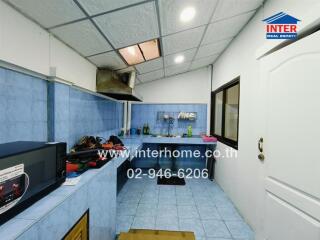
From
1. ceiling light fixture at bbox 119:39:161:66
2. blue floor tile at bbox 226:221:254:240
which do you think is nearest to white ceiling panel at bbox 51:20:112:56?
ceiling light fixture at bbox 119:39:161:66

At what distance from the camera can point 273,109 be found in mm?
1436

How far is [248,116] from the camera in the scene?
6.95 ft

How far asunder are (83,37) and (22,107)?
2.70 feet

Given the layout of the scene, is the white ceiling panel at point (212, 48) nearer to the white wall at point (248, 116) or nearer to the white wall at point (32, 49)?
the white wall at point (248, 116)

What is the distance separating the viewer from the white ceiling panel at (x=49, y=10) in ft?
3.62

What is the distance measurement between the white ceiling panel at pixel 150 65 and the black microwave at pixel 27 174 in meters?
2.12

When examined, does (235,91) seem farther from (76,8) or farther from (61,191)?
(61,191)

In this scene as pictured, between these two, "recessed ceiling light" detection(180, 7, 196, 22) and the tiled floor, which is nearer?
"recessed ceiling light" detection(180, 7, 196, 22)

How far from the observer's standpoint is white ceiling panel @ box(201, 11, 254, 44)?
6.87ft

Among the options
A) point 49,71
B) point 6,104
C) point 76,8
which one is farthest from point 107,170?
point 76,8

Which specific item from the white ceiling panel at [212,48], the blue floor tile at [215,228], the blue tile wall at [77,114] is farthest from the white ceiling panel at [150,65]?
the blue floor tile at [215,228]

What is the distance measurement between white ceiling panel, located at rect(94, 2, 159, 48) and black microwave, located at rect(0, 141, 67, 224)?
1092 mm

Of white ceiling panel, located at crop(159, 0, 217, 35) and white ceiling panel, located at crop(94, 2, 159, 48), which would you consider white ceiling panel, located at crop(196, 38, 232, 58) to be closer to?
white ceiling panel, located at crop(159, 0, 217, 35)

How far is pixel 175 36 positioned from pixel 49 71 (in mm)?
1452
